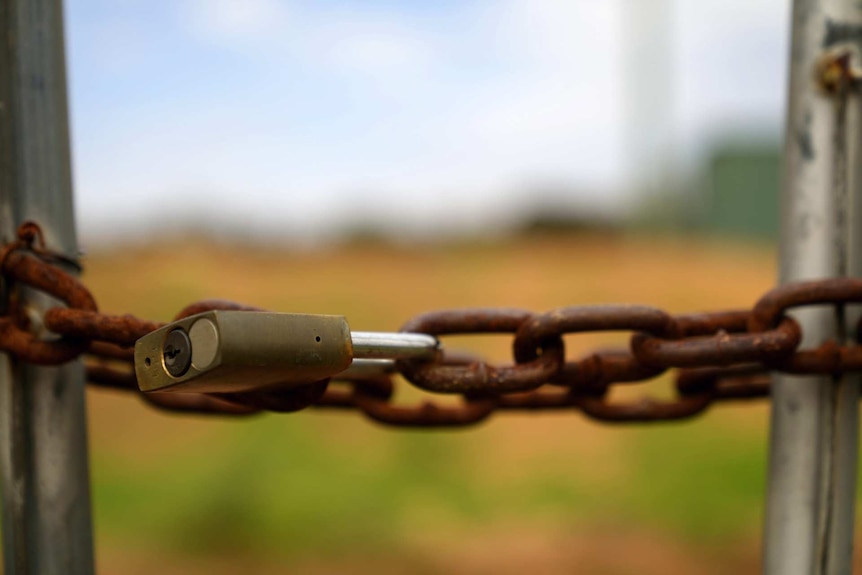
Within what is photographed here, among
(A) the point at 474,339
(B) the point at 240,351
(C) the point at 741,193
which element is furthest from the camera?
(C) the point at 741,193

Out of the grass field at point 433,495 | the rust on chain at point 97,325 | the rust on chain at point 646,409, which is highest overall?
the rust on chain at point 97,325

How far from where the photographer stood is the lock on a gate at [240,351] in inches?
16.6

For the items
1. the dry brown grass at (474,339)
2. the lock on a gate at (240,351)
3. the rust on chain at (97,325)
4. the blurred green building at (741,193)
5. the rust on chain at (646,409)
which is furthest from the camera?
the blurred green building at (741,193)

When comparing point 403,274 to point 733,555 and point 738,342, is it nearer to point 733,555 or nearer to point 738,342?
point 733,555

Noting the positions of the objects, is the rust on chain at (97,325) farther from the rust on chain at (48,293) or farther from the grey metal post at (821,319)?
the grey metal post at (821,319)

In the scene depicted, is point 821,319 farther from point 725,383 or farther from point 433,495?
point 433,495

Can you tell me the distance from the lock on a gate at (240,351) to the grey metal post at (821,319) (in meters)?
0.37

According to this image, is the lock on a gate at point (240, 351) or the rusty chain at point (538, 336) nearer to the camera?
the lock on a gate at point (240, 351)

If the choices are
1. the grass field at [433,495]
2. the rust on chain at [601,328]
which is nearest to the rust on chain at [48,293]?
the rust on chain at [601,328]

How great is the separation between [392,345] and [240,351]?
5.9 inches

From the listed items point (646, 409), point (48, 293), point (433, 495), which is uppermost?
point (48, 293)

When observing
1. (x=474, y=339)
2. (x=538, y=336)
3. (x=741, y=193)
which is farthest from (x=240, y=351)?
(x=741, y=193)

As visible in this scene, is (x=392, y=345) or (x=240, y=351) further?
(x=392, y=345)

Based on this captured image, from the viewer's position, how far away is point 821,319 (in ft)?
2.02
